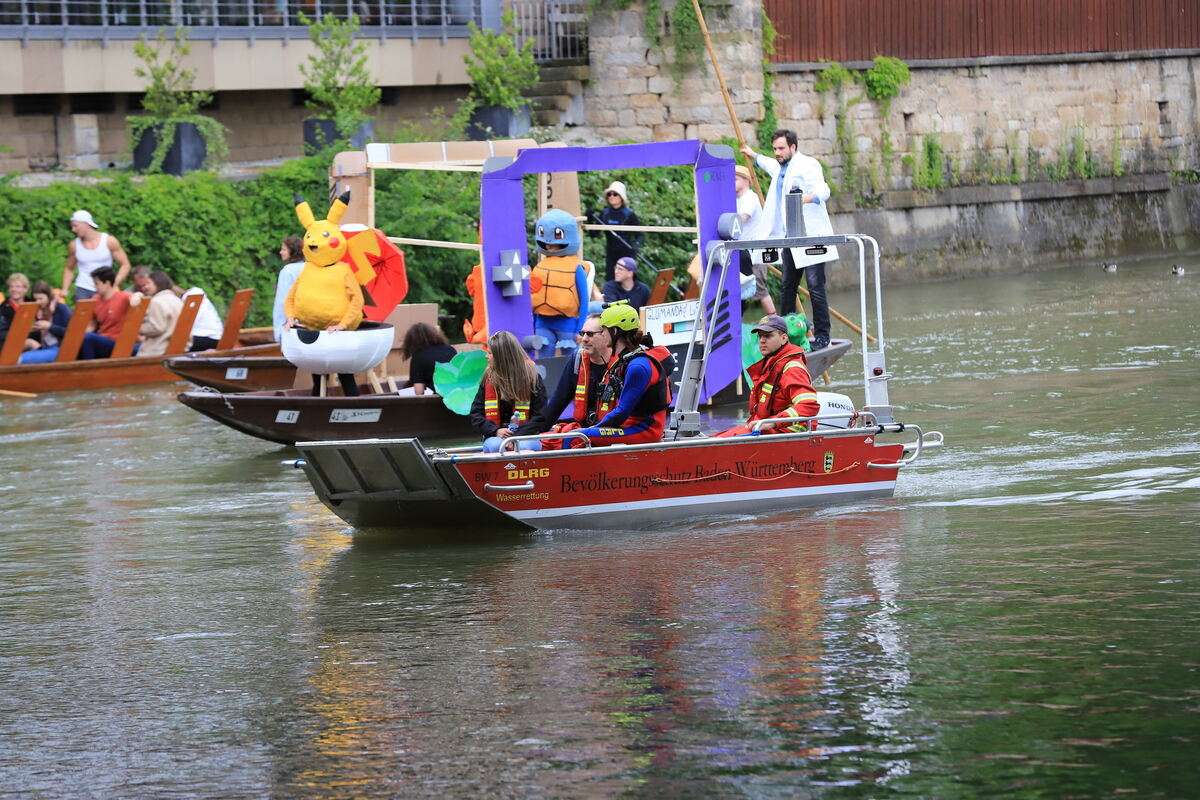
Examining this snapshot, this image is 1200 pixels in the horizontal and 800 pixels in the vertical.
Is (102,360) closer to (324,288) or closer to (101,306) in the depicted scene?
(101,306)

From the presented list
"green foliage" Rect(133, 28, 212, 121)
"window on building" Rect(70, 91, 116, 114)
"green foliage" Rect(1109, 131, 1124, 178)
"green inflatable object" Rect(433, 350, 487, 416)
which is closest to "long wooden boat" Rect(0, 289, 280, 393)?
"green inflatable object" Rect(433, 350, 487, 416)

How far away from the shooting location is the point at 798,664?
7125mm

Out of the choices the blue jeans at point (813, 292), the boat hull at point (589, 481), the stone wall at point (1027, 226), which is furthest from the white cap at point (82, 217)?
the stone wall at point (1027, 226)

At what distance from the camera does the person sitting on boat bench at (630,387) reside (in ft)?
32.6

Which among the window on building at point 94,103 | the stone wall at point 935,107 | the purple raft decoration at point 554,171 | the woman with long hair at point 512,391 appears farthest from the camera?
the window on building at point 94,103

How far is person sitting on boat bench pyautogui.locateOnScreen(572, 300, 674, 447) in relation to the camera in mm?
9945

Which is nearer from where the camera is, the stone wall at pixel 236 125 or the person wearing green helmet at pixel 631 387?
the person wearing green helmet at pixel 631 387

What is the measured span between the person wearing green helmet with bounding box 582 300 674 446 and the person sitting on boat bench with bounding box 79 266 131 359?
32.5 feet

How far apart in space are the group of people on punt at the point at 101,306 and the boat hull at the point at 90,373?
227 mm

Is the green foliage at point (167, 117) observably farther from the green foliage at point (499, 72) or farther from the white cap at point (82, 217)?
the green foliage at point (499, 72)

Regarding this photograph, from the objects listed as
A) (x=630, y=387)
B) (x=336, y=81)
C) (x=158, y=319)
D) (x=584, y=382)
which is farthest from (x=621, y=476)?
(x=336, y=81)

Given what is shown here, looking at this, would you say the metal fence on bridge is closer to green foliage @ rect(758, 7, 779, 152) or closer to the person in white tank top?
green foliage @ rect(758, 7, 779, 152)

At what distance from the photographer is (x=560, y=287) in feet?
46.6

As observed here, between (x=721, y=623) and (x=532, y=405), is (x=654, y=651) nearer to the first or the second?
(x=721, y=623)
